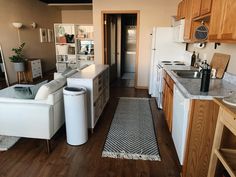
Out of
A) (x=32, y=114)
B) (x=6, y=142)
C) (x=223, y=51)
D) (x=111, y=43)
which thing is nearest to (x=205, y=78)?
(x=223, y=51)

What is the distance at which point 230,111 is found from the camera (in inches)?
48.3

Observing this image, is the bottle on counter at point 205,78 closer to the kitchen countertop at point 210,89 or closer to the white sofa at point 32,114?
the kitchen countertop at point 210,89

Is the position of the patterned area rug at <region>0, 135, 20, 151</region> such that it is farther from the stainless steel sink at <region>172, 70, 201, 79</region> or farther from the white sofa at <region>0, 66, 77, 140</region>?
the stainless steel sink at <region>172, 70, 201, 79</region>

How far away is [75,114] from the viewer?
7.68 ft

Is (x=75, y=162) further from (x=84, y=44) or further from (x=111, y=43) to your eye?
(x=84, y=44)

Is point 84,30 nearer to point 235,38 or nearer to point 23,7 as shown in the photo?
point 23,7

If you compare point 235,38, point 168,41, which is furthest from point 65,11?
point 235,38

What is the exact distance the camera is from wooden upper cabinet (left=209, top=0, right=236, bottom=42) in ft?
5.12

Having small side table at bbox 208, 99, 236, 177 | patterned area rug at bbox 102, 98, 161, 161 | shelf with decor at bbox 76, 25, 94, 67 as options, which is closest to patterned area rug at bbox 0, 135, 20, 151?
patterned area rug at bbox 102, 98, 161, 161

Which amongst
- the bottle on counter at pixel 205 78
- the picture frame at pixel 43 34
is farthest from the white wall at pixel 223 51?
the picture frame at pixel 43 34

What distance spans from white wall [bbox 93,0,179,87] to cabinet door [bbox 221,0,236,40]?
10.7 ft

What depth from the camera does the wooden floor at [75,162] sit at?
199 centimetres

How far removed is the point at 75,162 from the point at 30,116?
786 mm

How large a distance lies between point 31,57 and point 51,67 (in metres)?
1.42
